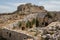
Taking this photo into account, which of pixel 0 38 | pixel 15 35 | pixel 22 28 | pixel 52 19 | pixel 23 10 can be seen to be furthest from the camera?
pixel 23 10

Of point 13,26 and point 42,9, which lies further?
point 42,9

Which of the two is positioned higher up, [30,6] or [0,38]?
[30,6]

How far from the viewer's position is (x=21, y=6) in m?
38.5

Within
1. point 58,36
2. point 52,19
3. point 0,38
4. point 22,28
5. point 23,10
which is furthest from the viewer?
point 23,10

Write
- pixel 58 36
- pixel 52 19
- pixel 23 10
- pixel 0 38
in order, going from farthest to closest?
pixel 23 10, pixel 52 19, pixel 0 38, pixel 58 36

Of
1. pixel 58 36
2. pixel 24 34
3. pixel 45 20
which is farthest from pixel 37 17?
pixel 58 36

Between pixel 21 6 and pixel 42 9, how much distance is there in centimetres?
389

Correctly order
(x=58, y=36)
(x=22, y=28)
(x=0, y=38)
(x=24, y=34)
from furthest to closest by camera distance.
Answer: (x=22, y=28)
(x=0, y=38)
(x=24, y=34)
(x=58, y=36)

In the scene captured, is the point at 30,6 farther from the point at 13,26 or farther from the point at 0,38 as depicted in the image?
the point at 0,38

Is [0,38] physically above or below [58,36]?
below

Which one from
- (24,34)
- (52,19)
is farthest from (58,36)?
(52,19)

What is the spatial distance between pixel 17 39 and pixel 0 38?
3686 millimetres

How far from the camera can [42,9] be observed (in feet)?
128

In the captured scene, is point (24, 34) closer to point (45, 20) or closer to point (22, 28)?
point (22, 28)
